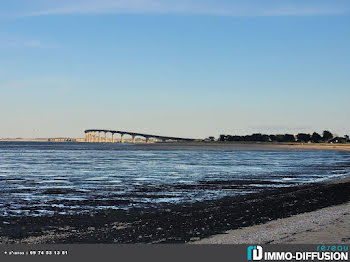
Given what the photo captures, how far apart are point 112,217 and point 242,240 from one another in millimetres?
6863

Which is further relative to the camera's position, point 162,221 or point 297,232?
point 162,221

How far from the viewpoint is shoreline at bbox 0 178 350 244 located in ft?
46.7

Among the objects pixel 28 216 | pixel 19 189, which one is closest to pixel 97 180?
pixel 19 189

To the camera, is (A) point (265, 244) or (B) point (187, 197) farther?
(B) point (187, 197)

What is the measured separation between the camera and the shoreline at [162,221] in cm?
1423

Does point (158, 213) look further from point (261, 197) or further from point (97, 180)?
point (97, 180)

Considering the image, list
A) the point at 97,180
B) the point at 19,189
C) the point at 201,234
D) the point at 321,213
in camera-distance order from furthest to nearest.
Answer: the point at 97,180, the point at 19,189, the point at 321,213, the point at 201,234

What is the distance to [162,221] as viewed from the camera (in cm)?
1723

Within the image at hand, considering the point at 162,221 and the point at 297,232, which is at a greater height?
the point at 297,232

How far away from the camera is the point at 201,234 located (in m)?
14.4

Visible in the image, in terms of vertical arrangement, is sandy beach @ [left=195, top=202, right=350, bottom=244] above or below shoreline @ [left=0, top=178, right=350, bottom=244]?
above

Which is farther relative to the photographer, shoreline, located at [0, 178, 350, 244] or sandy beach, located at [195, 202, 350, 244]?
shoreline, located at [0, 178, 350, 244]

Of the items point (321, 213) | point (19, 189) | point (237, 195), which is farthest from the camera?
point (19, 189)

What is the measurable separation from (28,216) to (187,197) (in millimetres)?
9088
